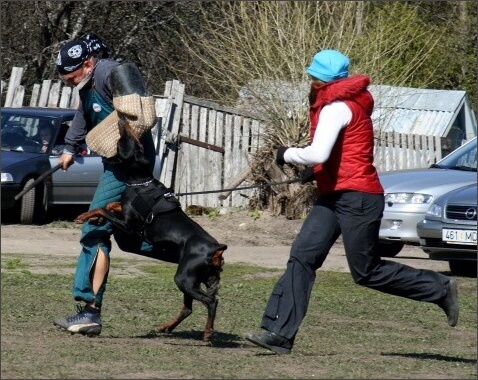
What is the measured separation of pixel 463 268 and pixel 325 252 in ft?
19.4

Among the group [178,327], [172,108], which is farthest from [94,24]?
[178,327]

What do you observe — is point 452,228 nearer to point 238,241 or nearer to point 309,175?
point 238,241

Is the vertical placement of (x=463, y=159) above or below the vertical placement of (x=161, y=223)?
above

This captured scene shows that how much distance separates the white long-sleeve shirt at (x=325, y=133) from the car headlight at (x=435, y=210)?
18.2ft

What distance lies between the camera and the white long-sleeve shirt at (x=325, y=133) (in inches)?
258

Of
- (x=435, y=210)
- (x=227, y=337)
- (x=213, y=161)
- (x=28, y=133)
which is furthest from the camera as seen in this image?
(x=213, y=161)

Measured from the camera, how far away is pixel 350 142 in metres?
6.68

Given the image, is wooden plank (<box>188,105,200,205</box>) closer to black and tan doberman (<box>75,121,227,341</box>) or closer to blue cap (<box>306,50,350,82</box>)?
black and tan doberman (<box>75,121,227,341</box>)

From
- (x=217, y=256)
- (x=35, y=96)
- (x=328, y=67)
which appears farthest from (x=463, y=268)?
(x=35, y=96)

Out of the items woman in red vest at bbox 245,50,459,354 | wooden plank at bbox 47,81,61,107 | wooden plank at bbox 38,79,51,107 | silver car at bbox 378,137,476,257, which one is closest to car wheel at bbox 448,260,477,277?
silver car at bbox 378,137,476,257

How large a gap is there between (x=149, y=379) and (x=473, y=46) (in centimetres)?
2177

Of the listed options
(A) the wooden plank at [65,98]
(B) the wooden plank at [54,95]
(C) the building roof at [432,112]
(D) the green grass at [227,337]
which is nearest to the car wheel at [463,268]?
(D) the green grass at [227,337]

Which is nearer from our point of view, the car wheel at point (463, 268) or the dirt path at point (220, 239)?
the car wheel at point (463, 268)

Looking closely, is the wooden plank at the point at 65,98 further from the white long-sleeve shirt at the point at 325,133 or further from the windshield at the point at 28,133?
the white long-sleeve shirt at the point at 325,133
